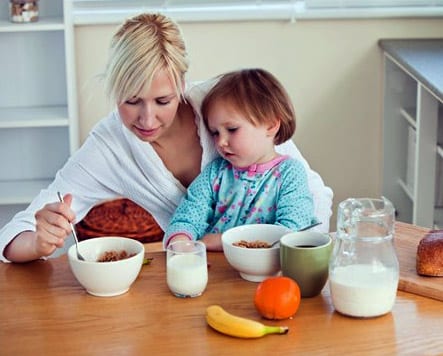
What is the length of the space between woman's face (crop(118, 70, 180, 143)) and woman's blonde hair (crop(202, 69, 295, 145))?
10 cm

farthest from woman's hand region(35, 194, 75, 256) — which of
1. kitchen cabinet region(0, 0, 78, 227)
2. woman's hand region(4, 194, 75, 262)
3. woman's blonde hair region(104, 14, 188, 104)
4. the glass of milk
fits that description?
kitchen cabinet region(0, 0, 78, 227)

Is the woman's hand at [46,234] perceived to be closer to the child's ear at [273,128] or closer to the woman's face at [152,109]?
the woman's face at [152,109]

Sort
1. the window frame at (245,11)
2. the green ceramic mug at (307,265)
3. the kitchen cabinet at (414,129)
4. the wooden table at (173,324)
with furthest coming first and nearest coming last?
A: the window frame at (245,11)
the kitchen cabinet at (414,129)
the green ceramic mug at (307,265)
the wooden table at (173,324)

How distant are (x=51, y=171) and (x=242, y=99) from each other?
222 centimetres

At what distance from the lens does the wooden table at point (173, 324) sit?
1520 mm

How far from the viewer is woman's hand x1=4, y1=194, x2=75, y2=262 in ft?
6.00

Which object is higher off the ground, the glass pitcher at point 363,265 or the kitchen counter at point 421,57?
the kitchen counter at point 421,57

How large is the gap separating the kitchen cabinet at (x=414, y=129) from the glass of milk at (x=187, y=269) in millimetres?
1576

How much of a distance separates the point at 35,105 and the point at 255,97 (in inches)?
85.0

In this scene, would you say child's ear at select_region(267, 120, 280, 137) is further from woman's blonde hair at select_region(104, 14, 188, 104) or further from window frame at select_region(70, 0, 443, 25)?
window frame at select_region(70, 0, 443, 25)

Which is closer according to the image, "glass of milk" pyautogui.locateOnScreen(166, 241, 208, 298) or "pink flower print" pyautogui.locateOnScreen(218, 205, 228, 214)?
"glass of milk" pyautogui.locateOnScreen(166, 241, 208, 298)

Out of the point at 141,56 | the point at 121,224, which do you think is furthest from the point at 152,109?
the point at 121,224

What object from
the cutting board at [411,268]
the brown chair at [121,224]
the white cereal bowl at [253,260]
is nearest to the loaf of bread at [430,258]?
the cutting board at [411,268]

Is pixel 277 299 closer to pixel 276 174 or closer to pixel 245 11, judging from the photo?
pixel 276 174
